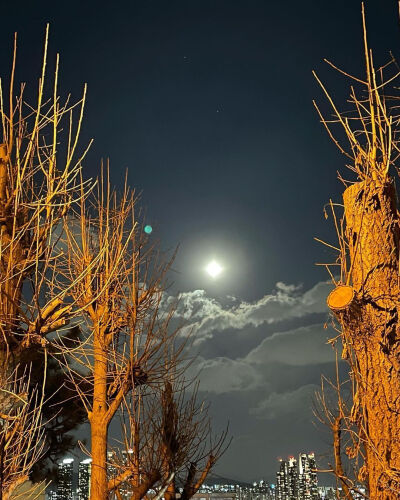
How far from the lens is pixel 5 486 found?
16.2 feet

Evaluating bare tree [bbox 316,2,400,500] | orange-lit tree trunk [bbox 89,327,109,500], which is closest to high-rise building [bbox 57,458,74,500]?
orange-lit tree trunk [bbox 89,327,109,500]

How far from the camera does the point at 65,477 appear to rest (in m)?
10.5

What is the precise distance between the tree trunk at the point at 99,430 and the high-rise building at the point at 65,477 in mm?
4873

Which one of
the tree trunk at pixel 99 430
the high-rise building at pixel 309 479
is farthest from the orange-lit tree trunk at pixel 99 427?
the high-rise building at pixel 309 479

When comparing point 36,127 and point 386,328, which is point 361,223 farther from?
point 36,127

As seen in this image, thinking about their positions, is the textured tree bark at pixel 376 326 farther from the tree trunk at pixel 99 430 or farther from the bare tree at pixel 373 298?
the tree trunk at pixel 99 430

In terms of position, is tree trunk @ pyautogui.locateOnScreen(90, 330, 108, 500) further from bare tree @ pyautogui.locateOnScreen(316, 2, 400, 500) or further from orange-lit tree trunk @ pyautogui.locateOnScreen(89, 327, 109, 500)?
bare tree @ pyautogui.locateOnScreen(316, 2, 400, 500)

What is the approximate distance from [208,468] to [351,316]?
3.91 m

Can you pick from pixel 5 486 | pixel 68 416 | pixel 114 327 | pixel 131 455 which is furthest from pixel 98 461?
pixel 68 416

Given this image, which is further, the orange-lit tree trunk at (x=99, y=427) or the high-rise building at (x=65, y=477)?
the high-rise building at (x=65, y=477)

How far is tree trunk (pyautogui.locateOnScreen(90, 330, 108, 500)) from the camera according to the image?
554 cm

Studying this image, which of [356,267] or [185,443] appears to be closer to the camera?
[356,267]

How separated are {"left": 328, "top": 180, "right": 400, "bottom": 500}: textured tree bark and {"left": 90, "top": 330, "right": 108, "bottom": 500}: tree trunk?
114 inches

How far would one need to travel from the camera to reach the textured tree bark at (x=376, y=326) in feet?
10.9
